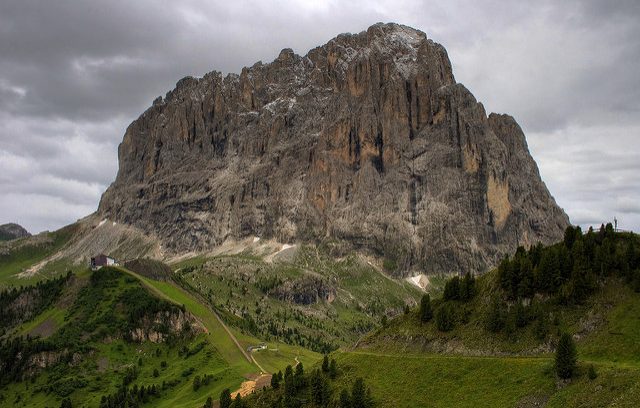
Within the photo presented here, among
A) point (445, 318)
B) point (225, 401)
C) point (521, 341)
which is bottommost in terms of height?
point (225, 401)

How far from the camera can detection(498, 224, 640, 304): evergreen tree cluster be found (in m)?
109

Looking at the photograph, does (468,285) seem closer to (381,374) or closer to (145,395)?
(381,374)

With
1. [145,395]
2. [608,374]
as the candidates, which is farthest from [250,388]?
[608,374]

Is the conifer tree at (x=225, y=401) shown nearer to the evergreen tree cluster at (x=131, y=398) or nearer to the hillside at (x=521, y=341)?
the hillside at (x=521, y=341)

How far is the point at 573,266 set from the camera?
114 metres

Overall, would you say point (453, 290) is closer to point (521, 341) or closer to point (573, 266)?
point (521, 341)

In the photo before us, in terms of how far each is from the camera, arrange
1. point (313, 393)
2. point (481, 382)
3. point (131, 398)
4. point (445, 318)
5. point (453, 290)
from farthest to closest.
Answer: point (131, 398)
point (453, 290)
point (445, 318)
point (313, 393)
point (481, 382)

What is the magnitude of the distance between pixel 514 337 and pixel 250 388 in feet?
268

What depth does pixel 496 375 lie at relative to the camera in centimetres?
10350

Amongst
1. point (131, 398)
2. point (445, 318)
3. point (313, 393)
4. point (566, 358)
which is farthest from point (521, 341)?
point (131, 398)

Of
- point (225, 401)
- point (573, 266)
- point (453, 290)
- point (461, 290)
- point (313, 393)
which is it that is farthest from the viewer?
point (225, 401)

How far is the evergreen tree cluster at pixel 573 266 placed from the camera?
109 meters

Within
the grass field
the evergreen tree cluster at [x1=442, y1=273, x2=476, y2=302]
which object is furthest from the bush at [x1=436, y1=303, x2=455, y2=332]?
the grass field

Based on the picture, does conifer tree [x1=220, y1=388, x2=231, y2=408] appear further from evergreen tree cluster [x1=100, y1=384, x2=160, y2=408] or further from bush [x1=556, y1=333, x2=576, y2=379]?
bush [x1=556, y1=333, x2=576, y2=379]
